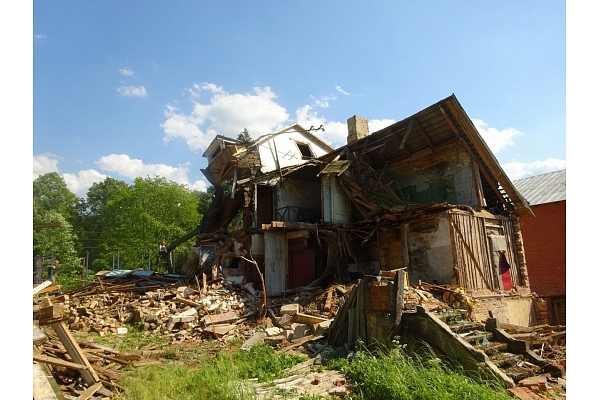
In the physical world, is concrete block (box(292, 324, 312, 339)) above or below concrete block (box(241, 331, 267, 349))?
above

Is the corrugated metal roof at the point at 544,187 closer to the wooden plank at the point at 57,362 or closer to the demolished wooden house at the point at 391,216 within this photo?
Answer: the demolished wooden house at the point at 391,216

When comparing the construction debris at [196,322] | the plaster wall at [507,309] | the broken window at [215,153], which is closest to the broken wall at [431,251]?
the plaster wall at [507,309]

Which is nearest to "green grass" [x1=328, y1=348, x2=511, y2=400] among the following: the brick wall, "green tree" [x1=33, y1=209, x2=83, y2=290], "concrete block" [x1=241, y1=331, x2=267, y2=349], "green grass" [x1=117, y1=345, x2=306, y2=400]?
"green grass" [x1=117, y1=345, x2=306, y2=400]

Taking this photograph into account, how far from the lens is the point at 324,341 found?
10164mm

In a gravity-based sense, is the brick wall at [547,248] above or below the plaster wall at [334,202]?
below

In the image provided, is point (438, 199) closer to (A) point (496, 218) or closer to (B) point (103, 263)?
(A) point (496, 218)

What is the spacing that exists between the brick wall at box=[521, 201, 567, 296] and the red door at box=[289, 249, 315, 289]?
12.3m

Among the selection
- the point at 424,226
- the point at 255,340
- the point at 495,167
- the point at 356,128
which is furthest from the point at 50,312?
the point at 356,128

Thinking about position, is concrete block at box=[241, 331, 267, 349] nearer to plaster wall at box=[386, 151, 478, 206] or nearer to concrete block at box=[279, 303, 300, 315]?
concrete block at box=[279, 303, 300, 315]

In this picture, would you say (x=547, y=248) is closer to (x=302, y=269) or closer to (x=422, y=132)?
(x=422, y=132)

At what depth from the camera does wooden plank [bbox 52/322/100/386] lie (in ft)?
22.2

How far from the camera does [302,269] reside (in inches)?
718

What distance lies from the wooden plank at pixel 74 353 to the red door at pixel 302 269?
1190 centimetres

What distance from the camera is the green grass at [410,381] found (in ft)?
18.1
